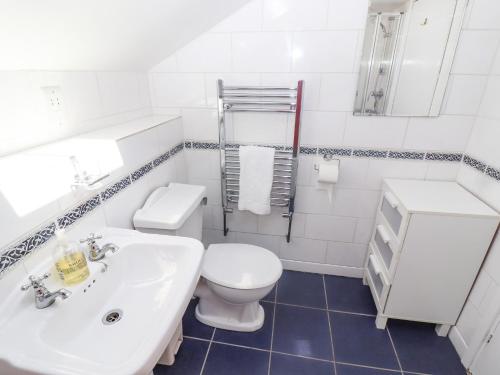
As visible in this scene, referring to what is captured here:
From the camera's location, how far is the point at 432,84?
1.52 m

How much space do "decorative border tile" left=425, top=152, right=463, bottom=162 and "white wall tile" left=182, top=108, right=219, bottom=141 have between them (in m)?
1.27

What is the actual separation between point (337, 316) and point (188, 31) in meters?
1.83

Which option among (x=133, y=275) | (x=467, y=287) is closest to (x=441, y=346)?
(x=467, y=287)

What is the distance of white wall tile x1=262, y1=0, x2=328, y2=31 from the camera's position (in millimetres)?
1443

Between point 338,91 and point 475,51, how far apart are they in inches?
26.1

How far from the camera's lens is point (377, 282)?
1722mm

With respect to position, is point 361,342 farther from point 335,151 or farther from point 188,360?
point 335,151

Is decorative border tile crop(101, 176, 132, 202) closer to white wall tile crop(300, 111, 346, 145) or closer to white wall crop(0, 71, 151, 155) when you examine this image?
white wall crop(0, 71, 151, 155)

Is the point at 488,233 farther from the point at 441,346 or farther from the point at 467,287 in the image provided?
the point at 441,346

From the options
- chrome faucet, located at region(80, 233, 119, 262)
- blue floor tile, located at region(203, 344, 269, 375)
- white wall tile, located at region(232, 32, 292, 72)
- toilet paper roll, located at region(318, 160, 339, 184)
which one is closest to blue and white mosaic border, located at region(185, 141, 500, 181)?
toilet paper roll, located at region(318, 160, 339, 184)

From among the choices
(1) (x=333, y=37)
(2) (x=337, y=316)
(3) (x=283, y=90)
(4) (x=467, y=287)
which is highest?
(1) (x=333, y=37)

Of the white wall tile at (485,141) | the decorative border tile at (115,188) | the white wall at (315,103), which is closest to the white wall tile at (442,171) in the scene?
the white wall at (315,103)

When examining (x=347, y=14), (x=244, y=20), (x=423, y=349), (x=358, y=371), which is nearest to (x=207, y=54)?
(x=244, y=20)

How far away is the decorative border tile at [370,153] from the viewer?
168cm
